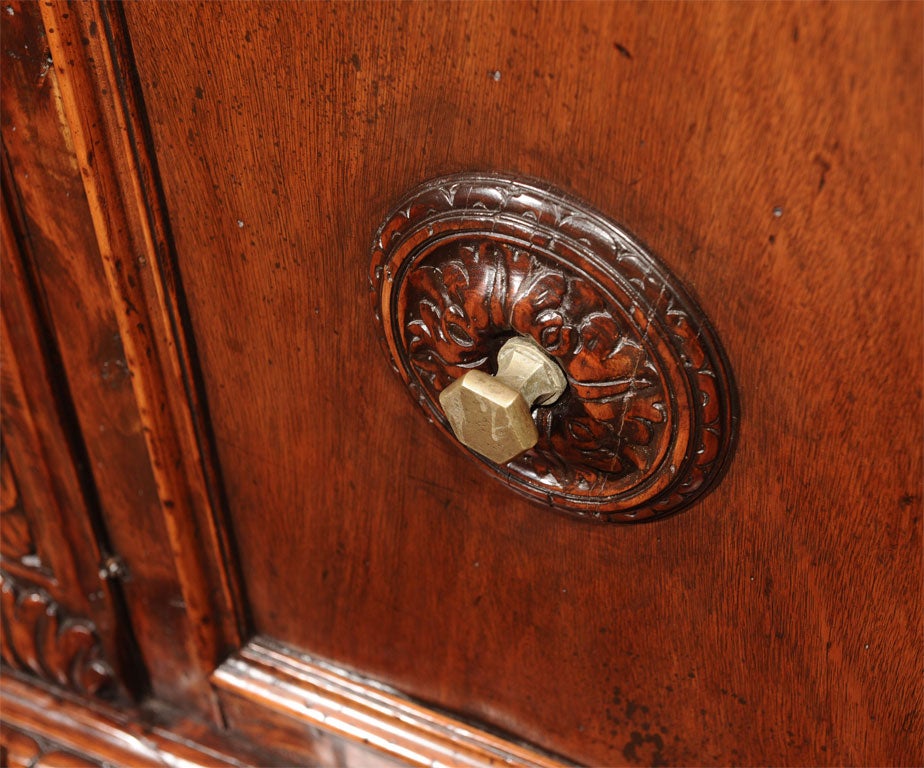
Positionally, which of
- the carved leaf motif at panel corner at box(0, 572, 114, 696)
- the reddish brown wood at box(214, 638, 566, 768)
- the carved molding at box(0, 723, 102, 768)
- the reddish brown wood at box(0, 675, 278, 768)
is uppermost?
the reddish brown wood at box(214, 638, 566, 768)

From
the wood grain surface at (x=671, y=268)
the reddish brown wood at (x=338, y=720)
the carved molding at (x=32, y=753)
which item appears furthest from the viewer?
the carved molding at (x=32, y=753)

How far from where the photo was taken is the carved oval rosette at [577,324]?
1.17 feet

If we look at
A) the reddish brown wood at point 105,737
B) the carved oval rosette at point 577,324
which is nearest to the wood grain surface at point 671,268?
the carved oval rosette at point 577,324

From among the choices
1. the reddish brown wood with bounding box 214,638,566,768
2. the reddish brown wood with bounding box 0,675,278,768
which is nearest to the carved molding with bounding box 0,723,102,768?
the reddish brown wood with bounding box 0,675,278,768

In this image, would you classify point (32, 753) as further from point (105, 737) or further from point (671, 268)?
point (671, 268)

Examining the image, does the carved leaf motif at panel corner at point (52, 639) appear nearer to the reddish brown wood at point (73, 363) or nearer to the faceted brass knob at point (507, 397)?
the reddish brown wood at point (73, 363)

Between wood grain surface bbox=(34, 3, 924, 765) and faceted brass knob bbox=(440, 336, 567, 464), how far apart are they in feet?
0.22

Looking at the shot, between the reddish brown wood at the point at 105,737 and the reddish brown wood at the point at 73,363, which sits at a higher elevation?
the reddish brown wood at the point at 73,363

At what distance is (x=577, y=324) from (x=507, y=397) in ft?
0.14

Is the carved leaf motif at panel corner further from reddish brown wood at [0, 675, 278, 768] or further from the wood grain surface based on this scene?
the wood grain surface

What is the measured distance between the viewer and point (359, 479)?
501 millimetres

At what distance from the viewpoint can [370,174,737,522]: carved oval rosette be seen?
0.36m

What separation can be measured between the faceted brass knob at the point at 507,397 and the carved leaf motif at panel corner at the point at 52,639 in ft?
1.39

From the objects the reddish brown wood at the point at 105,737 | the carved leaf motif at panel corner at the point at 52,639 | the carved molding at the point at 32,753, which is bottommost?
the carved molding at the point at 32,753
